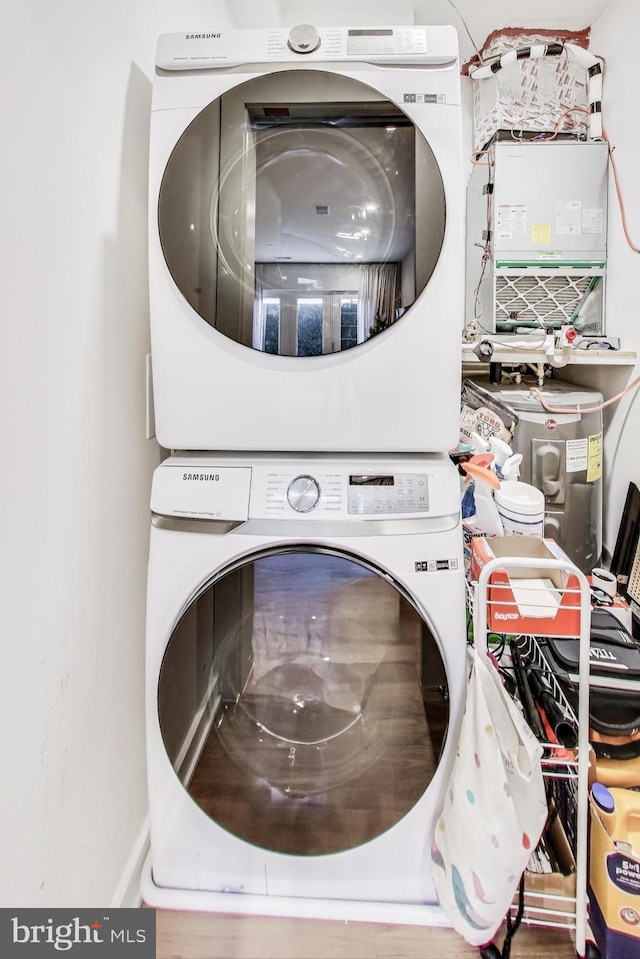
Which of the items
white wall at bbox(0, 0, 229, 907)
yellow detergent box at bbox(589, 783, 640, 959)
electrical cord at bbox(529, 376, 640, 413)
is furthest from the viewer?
electrical cord at bbox(529, 376, 640, 413)

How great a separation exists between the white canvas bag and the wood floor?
10 cm

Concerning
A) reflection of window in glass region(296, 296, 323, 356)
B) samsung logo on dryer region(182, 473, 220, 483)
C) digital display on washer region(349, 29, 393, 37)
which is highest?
digital display on washer region(349, 29, 393, 37)

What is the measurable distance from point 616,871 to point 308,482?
0.90 meters

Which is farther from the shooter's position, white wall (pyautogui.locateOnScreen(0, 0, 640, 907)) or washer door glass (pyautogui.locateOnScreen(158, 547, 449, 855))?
washer door glass (pyautogui.locateOnScreen(158, 547, 449, 855))

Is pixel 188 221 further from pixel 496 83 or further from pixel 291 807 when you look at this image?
pixel 496 83

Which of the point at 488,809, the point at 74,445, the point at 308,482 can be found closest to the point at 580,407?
the point at 308,482

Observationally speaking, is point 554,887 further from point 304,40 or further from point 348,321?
point 304,40

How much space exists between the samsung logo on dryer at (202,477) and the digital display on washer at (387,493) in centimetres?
27

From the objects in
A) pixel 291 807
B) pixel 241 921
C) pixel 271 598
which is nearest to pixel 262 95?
pixel 271 598

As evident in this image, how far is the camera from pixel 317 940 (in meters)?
0.92

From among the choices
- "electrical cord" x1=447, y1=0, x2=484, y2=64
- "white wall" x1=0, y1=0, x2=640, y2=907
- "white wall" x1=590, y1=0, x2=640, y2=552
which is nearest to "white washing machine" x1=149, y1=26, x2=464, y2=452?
"white wall" x1=0, y1=0, x2=640, y2=907

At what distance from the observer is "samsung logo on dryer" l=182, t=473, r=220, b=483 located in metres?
0.92

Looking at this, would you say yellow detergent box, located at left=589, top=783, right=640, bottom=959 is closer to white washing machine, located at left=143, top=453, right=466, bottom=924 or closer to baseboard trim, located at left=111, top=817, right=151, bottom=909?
white washing machine, located at left=143, top=453, right=466, bottom=924
